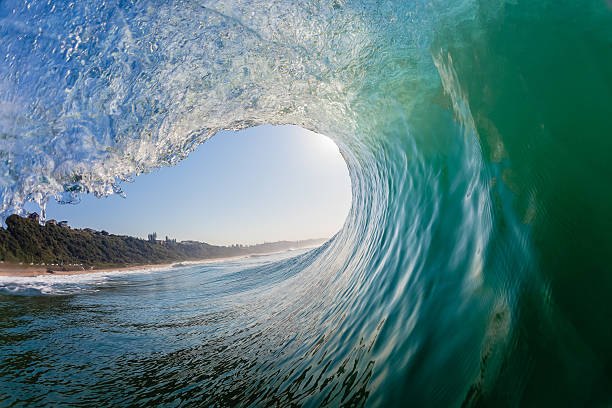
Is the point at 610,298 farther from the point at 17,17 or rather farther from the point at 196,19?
the point at 17,17

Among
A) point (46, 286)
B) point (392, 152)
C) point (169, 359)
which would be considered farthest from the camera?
point (46, 286)

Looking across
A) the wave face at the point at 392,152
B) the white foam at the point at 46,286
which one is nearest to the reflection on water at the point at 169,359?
the wave face at the point at 392,152

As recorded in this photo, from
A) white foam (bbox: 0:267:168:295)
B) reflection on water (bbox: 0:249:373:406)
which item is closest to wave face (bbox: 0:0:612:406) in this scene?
reflection on water (bbox: 0:249:373:406)

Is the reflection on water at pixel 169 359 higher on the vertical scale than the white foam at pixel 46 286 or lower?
higher

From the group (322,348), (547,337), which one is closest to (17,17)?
(322,348)

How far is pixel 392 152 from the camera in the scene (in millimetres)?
5398

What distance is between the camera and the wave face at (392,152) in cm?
165

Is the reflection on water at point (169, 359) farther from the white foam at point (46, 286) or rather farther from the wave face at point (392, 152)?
the white foam at point (46, 286)

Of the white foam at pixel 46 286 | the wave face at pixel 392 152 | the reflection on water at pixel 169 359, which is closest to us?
the wave face at pixel 392 152

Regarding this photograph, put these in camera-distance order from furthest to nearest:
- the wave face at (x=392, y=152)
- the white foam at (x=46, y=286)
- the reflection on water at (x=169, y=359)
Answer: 1. the white foam at (x=46, y=286)
2. the reflection on water at (x=169, y=359)
3. the wave face at (x=392, y=152)

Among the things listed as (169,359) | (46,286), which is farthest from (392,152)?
(46,286)

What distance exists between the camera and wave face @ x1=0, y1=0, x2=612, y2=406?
64.8 inches

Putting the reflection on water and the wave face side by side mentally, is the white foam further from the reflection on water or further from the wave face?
the wave face

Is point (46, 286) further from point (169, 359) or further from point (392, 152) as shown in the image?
point (392, 152)
